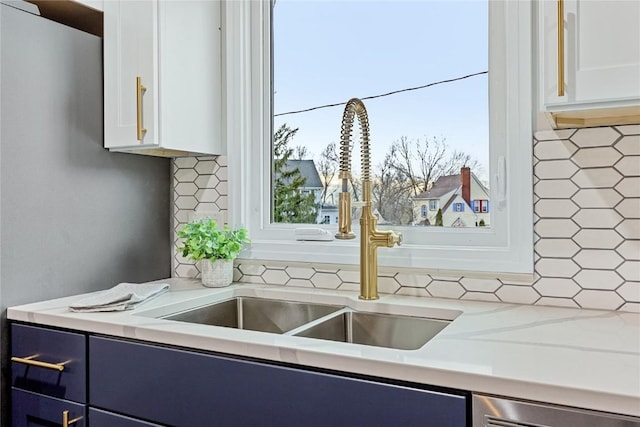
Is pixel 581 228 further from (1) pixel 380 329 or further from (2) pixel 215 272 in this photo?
(2) pixel 215 272

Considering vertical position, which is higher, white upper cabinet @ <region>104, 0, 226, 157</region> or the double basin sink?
white upper cabinet @ <region>104, 0, 226, 157</region>

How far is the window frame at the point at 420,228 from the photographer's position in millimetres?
1557

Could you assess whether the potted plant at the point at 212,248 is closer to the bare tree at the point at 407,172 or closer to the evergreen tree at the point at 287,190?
the evergreen tree at the point at 287,190

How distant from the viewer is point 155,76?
1.71m

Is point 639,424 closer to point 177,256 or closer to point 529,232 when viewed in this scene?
point 529,232

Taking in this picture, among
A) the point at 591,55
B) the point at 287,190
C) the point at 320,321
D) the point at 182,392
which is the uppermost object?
the point at 591,55

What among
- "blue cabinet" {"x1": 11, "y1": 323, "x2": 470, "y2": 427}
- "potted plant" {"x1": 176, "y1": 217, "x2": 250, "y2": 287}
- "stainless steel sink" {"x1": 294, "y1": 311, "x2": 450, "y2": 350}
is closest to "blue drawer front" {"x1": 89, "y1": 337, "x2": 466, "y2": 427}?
"blue cabinet" {"x1": 11, "y1": 323, "x2": 470, "y2": 427}

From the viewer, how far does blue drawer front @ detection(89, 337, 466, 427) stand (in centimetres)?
100

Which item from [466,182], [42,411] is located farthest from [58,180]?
[466,182]

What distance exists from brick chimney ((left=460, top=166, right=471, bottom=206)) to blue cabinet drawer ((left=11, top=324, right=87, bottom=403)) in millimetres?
1229

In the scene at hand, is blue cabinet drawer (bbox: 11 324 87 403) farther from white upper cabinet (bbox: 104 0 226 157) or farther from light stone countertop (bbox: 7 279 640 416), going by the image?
white upper cabinet (bbox: 104 0 226 157)

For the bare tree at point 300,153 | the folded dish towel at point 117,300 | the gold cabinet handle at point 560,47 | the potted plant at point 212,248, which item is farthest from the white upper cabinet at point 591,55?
the folded dish towel at point 117,300

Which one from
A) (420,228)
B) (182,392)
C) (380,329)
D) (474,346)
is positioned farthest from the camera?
(420,228)

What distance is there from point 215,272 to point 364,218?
59 cm
